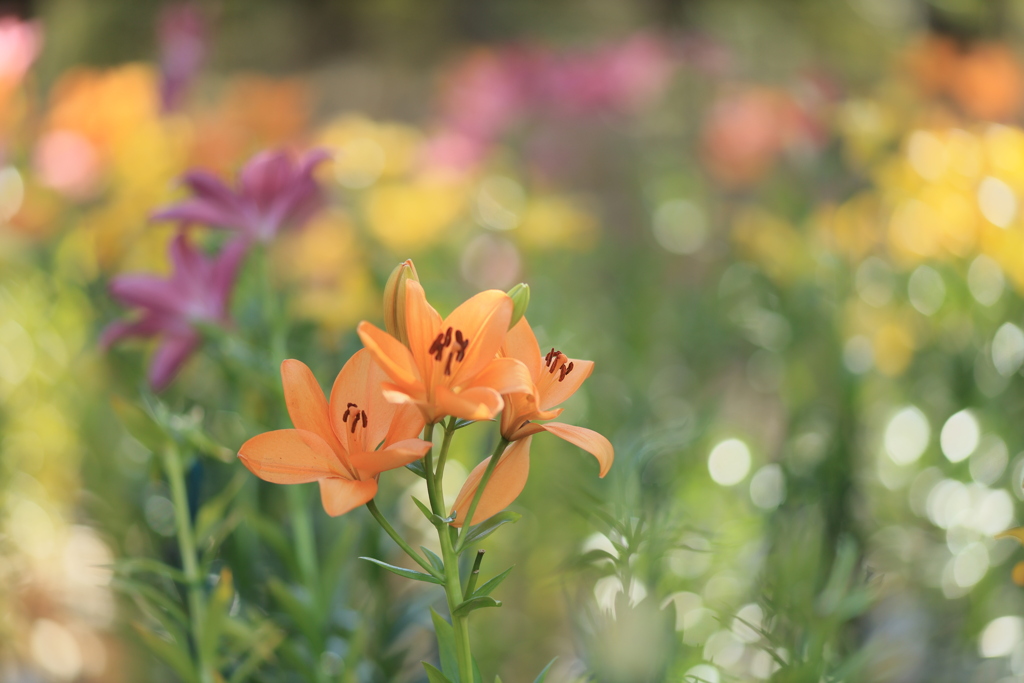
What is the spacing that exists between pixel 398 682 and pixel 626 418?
0.29 m

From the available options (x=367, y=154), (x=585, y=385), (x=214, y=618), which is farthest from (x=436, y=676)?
(x=367, y=154)

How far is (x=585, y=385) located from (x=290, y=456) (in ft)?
1.55

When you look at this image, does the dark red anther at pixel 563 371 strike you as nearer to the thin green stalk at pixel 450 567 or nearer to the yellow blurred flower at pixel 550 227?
the thin green stalk at pixel 450 567

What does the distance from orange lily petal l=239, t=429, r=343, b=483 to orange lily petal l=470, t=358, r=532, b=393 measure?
5 centimetres

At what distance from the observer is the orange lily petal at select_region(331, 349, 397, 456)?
0.23 metres

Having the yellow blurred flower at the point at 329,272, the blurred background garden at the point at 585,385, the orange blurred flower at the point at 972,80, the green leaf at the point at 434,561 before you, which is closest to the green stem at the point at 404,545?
the green leaf at the point at 434,561

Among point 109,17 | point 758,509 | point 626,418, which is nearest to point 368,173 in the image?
point 626,418

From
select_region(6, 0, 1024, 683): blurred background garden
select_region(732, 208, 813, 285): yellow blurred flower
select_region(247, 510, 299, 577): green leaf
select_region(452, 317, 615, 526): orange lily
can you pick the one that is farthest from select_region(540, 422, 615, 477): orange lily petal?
select_region(732, 208, 813, 285): yellow blurred flower

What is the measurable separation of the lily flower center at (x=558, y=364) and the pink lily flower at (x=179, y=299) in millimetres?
241

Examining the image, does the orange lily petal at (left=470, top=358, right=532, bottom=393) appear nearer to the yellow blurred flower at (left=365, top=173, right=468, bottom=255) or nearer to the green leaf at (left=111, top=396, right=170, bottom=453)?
the green leaf at (left=111, top=396, right=170, bottom=453)

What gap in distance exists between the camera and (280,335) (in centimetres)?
41

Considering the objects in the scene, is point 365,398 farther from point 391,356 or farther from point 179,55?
point 179,55

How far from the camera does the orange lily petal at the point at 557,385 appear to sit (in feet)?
0.75

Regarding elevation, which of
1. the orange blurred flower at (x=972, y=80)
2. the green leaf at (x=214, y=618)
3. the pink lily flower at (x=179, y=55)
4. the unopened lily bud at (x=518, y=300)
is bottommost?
the orange blurred flower at (x=972, y=80)
